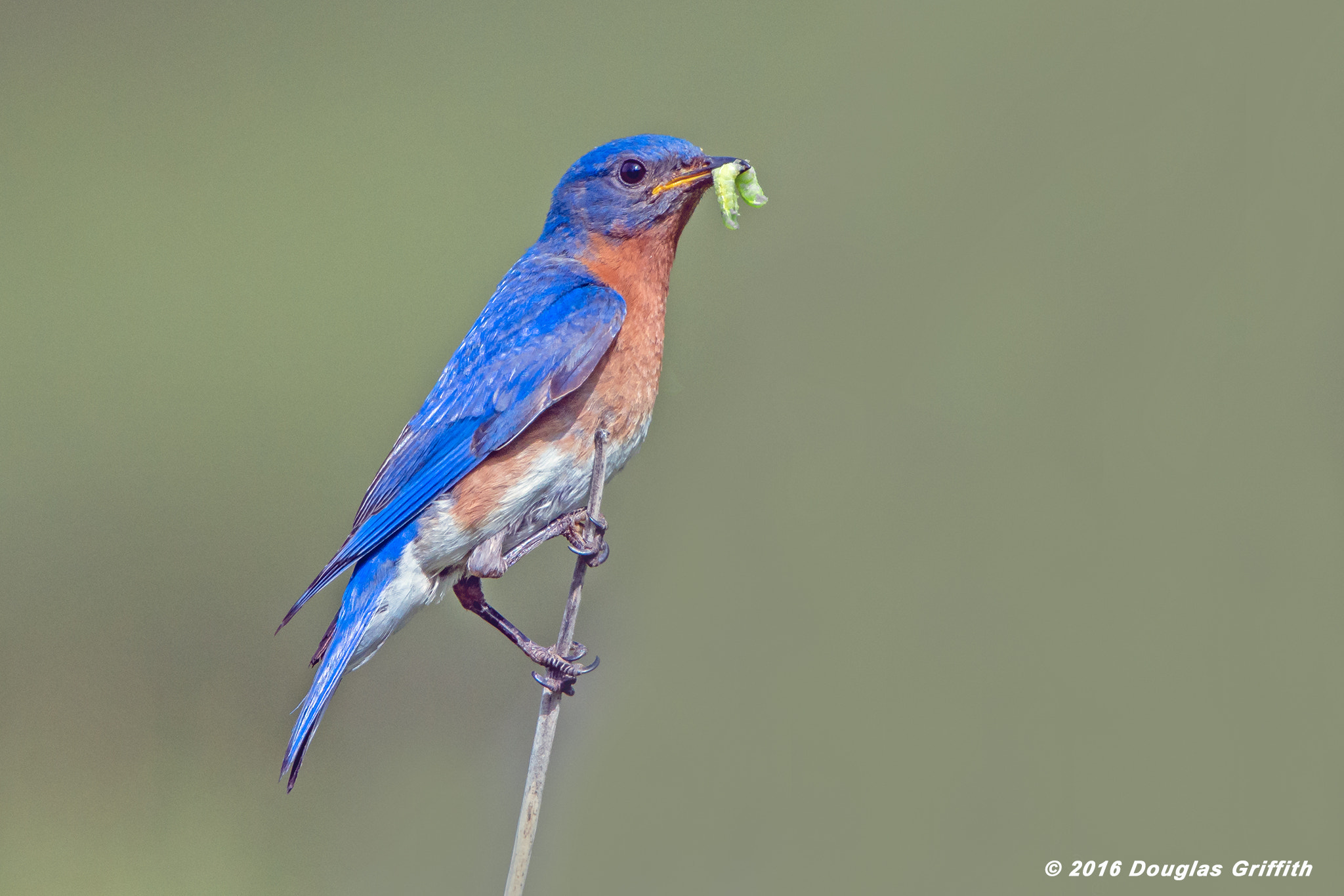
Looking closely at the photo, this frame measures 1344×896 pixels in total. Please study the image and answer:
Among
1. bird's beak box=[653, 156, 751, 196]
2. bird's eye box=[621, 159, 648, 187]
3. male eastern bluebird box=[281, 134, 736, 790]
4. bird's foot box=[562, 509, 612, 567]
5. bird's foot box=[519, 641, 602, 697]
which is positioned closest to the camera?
bird's foot box=[562, 509, 612, 567]

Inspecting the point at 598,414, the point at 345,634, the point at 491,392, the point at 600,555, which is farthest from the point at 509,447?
the point at 345,634

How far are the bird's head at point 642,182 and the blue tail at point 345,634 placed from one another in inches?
57.3

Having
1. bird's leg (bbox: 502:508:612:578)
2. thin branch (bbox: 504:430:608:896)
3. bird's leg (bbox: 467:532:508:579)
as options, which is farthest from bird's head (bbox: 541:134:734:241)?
bird's leg (bbox: 467:532:508:579)

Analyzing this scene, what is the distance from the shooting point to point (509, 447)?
4.41 m

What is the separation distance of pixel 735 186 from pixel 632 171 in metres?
0.52

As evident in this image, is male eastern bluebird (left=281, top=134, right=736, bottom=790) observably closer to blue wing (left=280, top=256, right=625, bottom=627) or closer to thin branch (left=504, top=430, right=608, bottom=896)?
blue wing (left=280, top=256, right=625, bottom=627)

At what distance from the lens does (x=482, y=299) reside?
8250 mm

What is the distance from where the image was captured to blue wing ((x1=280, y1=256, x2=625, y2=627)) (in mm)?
4352

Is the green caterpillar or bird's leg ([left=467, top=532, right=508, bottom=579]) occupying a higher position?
the green caterpillar

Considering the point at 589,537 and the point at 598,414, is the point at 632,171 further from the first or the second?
the point at 589,537

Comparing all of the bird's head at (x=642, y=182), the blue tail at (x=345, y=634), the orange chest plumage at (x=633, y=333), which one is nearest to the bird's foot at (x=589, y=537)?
the orange chest plumage at (x=633, y=333)

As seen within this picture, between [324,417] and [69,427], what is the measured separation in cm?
176

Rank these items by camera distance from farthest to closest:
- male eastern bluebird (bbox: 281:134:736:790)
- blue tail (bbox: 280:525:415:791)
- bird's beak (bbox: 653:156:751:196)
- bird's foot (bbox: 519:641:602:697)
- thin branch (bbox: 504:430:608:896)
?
bird's beak (bbox: 653:156:751:196) → male eastern bluebird (bbox: 281:134:736:790) → bird's foot (bbox: 519:641:602:697) → blue tail (bbox: 280:525:415:791) → thin branch (bbox: 504:430:608:896)

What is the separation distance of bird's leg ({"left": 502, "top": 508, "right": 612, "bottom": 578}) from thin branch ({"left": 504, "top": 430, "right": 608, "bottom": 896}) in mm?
18
